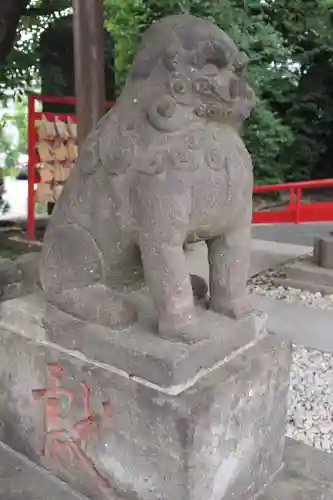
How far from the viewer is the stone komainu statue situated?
1034mm

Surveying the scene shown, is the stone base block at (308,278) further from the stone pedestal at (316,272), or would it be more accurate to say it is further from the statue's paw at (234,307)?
the statue's paw at (234,307)

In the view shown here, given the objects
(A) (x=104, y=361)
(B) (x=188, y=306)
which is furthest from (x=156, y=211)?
(A) (x=104, y=361)

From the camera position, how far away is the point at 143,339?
1.13 m

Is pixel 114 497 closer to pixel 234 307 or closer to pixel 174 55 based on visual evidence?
pixel 234 307

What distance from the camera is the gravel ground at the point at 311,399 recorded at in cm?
197

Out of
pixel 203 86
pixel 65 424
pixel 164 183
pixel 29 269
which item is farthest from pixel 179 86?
pixel 29 269

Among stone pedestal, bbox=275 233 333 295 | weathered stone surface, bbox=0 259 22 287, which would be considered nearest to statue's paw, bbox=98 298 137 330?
weathered stone surface, bbox=0 259 22 287

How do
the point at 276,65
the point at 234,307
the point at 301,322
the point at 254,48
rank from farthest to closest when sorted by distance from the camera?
1. the point at 276,65
2. the point at 254,48
3. the point at 301,322
4. the point at 234,307

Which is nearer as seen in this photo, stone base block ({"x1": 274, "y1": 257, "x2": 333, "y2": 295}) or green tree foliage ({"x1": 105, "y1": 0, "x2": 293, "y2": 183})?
stone base block ({"x1": 274, "y1": 257, "x2": 333, "y2": 295})

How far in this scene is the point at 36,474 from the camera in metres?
1.30

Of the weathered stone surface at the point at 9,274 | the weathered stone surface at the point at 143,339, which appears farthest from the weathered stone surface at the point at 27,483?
the weathered stone surface at the point at 9,274

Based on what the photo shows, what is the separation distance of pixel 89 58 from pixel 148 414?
293cm

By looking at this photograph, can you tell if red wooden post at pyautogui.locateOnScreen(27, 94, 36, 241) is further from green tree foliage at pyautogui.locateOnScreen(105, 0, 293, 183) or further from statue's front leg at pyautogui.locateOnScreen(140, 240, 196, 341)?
statue's front leg at pyautogui.locateOnScreen(140, 240, 196, 341)

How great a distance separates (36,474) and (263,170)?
6.84m
